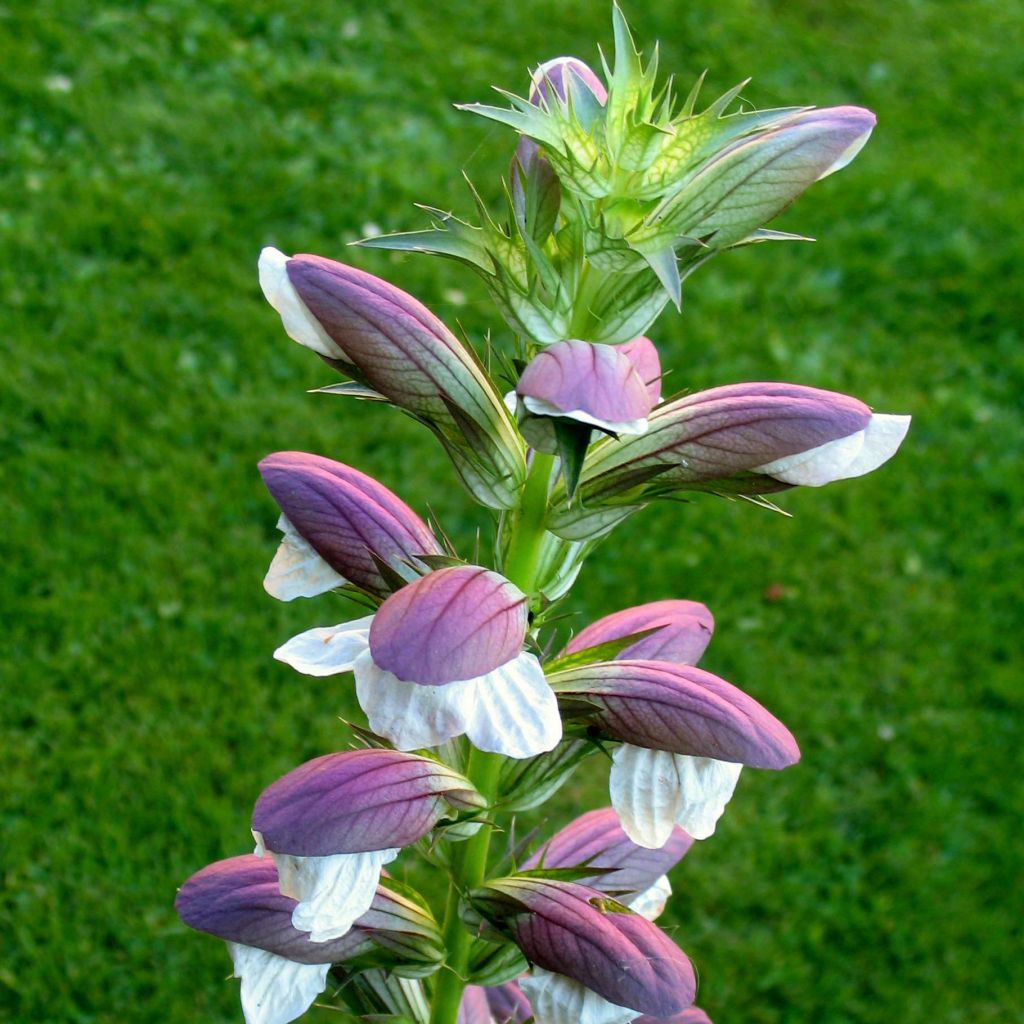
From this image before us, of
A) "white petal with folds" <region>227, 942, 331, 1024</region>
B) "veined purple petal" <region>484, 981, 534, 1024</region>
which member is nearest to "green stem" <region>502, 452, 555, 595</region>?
"white petal with folds" <region>227, 942, 331, 1024</region>

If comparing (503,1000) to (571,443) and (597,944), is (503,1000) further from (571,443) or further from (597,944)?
(571,443)

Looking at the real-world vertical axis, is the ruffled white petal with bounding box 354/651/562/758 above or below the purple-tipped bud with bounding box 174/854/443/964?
above

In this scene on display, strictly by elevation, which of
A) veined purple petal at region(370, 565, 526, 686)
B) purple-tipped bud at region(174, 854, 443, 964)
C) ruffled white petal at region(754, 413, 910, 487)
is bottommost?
purple-tipped bud at region(174, 854, 443, 964)

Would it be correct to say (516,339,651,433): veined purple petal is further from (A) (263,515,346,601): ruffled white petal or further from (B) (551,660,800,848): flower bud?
(A) (263,515,346,601): ruffled white petal

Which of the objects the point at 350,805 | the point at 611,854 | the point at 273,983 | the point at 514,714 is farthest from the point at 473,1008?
the point at 514,714

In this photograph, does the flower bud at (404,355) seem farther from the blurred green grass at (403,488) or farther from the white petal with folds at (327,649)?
the blurred green grass at (403,488)

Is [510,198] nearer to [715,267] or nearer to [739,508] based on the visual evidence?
[739,508]
